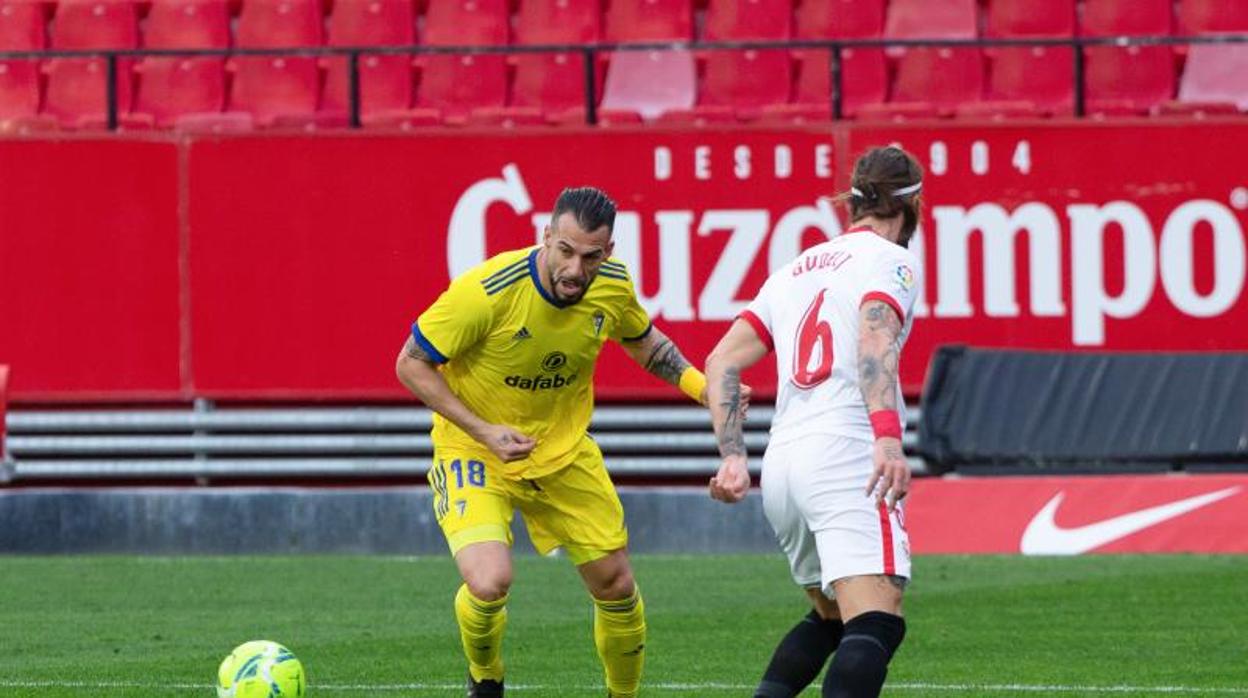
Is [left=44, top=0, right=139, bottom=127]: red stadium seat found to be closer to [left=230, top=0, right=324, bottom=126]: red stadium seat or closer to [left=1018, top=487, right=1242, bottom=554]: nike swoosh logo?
[left=230, top=0, right=324, bottom=126]: red stadium seat

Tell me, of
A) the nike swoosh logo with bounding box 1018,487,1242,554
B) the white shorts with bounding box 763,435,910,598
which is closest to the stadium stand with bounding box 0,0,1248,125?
the nike swoosh logo with bounding box 1018,487,1242,554

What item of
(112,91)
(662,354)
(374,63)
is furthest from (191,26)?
(662,354)

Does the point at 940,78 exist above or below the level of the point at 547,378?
above

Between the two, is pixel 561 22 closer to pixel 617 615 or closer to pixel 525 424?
pixel 525 424

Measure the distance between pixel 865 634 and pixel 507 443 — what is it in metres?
2.11

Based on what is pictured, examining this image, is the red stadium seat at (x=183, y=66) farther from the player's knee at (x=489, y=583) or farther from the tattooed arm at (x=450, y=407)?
the player's knee at (x=489, y=583)

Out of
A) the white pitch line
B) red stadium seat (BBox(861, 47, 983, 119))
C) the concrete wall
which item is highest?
red stadium seat (BBox(861, 47, 983, 119))

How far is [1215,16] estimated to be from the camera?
19484 millimetres

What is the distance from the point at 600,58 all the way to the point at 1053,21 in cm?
339

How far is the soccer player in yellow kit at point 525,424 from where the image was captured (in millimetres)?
9273

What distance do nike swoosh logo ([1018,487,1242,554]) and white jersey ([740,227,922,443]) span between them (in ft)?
31.4

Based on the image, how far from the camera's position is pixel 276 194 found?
18828mm

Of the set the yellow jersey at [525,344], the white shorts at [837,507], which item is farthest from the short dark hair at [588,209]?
the white shorts at [837,507]

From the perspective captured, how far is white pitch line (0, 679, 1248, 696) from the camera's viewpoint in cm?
1036
